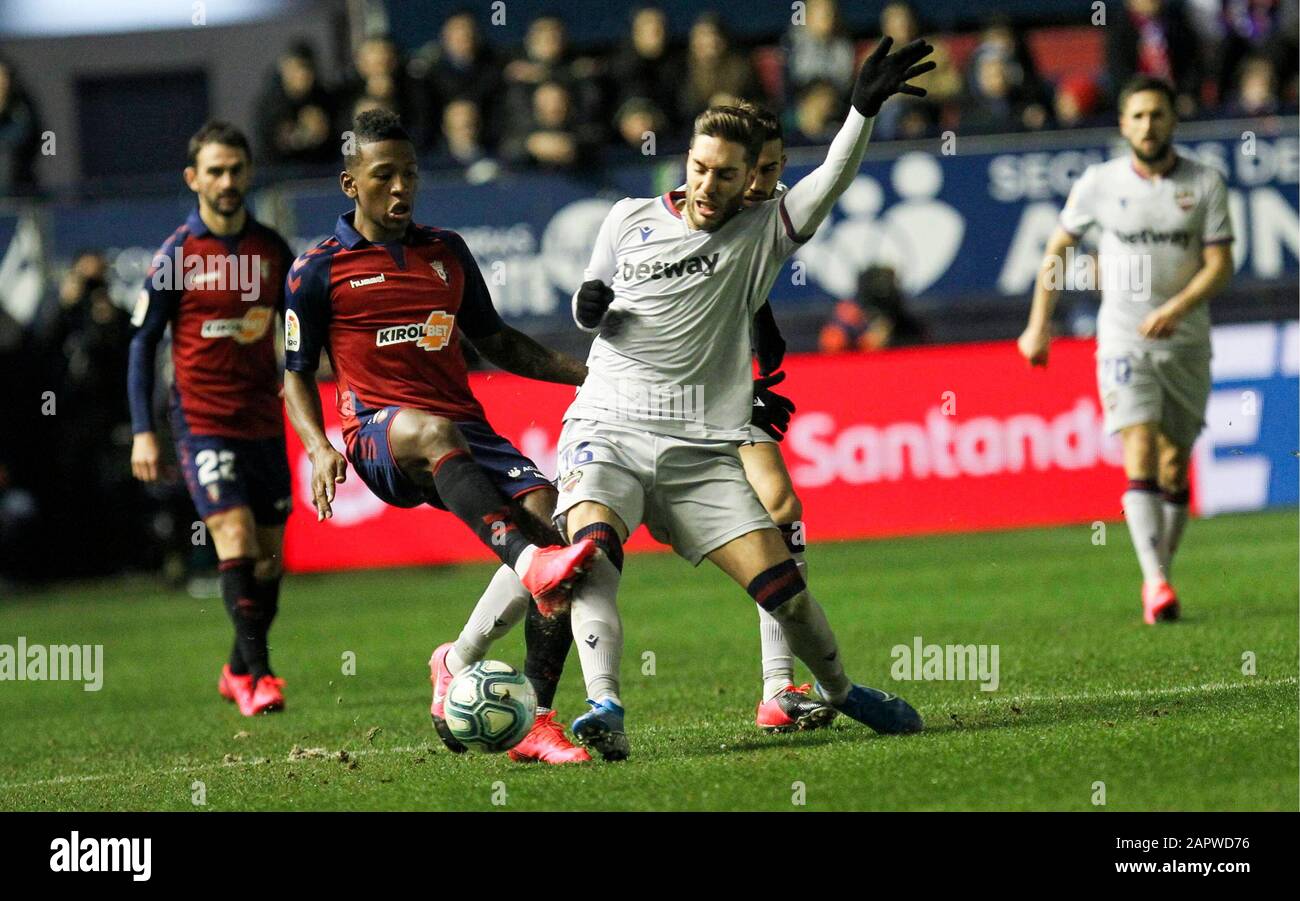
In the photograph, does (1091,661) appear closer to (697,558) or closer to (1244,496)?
(697,558)

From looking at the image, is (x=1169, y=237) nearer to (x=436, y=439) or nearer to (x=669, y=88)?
(x=436, y=439)

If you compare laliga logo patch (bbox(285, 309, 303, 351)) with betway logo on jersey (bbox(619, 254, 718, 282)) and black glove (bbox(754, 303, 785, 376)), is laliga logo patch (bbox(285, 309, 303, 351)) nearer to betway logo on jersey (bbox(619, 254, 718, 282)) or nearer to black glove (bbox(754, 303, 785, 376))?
betway logo on jersey (bbox(619, 254, 718, 282))

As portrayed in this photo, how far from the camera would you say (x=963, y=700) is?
310 inches

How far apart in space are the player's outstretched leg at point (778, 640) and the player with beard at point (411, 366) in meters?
0.77

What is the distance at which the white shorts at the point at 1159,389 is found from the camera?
33.7 ft

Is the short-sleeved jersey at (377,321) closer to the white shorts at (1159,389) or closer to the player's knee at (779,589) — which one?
the player's knee at (779,589)

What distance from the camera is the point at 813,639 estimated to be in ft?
22.3

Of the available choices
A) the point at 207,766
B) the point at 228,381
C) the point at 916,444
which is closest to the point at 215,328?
the point at 228,381

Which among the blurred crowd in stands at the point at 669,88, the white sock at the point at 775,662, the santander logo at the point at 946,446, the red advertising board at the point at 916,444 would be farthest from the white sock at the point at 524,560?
the blurred crowd in stands at the point at 669,88

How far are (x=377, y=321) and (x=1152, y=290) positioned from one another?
4.56 meters

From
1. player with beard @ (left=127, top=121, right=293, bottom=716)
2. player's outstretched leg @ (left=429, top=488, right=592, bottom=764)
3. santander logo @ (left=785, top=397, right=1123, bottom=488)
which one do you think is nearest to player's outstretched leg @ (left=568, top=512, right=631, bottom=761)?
player's outstretched leg @ (left=429, top=488, right=592, bottom=764)
